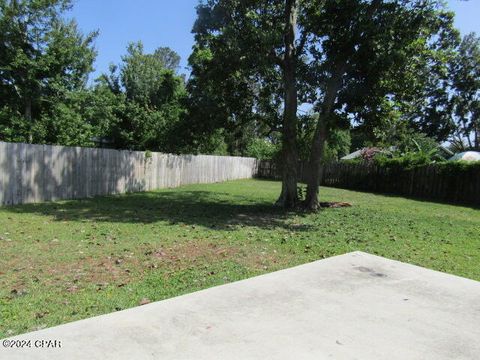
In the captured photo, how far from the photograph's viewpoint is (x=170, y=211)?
11.5 metres

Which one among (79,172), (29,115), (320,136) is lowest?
(79,172)

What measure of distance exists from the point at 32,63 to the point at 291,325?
52.3 feet

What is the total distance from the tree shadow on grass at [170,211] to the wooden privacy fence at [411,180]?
945 cm

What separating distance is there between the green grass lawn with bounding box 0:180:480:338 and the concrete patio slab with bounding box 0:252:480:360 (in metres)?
0.73

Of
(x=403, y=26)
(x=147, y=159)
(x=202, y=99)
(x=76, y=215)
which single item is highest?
(x=403, y=26)

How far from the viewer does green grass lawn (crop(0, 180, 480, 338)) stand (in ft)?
14.6

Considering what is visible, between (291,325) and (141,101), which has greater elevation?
(141,101)

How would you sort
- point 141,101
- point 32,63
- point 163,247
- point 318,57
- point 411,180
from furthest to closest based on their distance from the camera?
point 141,101 < point 411,180 < point 32,63 < point 318,57 < point 163,247

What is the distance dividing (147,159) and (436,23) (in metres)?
11.7

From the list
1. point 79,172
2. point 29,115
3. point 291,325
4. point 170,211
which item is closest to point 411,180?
point 170,211

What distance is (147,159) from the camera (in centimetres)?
1756

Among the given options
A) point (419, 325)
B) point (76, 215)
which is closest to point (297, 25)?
point (76, 215)

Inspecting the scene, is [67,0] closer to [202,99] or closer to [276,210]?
[202,99]

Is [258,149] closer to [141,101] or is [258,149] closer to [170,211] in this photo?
[141,101]
